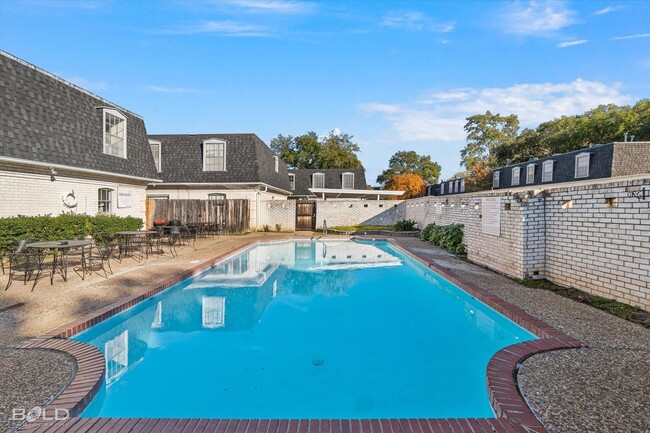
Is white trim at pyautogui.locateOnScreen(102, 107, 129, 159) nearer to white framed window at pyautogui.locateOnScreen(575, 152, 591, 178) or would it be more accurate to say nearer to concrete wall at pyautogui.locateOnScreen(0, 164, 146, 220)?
concrete wall at pyautogui.locateOnScreen(0, 164, 146, 220)

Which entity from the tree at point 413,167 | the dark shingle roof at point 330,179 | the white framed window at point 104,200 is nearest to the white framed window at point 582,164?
the dark shingle roof at point 330,179

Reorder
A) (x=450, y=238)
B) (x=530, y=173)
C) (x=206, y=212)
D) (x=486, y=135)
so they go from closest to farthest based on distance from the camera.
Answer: (x=450, y=238) < (x=206, y=212) < (x=530, y=173) < (x=486, y=135)

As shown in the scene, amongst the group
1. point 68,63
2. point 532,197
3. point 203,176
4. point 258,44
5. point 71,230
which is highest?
point 258,44

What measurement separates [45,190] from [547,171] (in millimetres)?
29907

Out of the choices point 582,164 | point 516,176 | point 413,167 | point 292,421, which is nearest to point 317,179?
point 516,176

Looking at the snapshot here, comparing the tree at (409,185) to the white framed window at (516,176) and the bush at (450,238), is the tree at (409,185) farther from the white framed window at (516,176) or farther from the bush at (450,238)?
the bush at (450,238)

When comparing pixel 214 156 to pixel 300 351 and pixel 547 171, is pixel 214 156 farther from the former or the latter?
pixel 547 171

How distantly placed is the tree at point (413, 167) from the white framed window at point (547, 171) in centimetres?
2624

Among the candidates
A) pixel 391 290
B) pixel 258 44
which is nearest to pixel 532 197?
pixel 391 290

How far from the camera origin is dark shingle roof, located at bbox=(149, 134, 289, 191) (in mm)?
19531

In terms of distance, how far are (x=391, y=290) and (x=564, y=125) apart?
41571 millimetres

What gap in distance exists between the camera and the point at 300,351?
4883mm

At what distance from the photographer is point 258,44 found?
14.8m

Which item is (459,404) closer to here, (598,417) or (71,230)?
(598,417)
